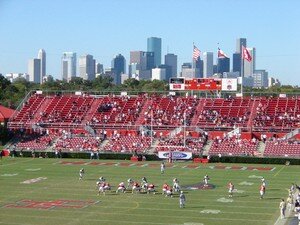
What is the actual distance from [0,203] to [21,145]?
102ft

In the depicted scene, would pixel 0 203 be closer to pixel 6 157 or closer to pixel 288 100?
pixel 6 157

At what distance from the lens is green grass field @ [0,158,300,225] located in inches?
1118

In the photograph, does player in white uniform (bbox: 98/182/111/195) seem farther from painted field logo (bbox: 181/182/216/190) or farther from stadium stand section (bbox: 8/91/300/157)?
stadium stand section (bbox: 8/91/300/157)

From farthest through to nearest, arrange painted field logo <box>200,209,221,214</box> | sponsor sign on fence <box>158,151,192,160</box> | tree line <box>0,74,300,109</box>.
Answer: tree line <box>0,74,300,109</box> < sponsor sign on fence <box>158,151,192,160</box> < painted field logo <box>200,209,221,214</box>

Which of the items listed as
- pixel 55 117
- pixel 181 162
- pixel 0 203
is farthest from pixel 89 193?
pixel 55 117

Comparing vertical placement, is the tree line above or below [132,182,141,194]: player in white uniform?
above

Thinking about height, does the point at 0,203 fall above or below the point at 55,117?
below

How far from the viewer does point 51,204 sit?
32.0 meters

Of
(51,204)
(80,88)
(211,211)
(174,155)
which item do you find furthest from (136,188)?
(80,88)

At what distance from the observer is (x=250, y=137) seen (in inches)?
2367

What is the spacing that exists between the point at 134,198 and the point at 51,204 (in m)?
4.90

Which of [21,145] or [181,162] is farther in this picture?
[21,145]

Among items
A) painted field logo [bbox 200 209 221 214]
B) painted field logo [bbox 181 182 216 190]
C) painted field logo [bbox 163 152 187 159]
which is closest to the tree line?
painted field logo [bbox 163 152 187 159]

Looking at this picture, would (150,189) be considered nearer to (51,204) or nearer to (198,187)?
(198,187)
